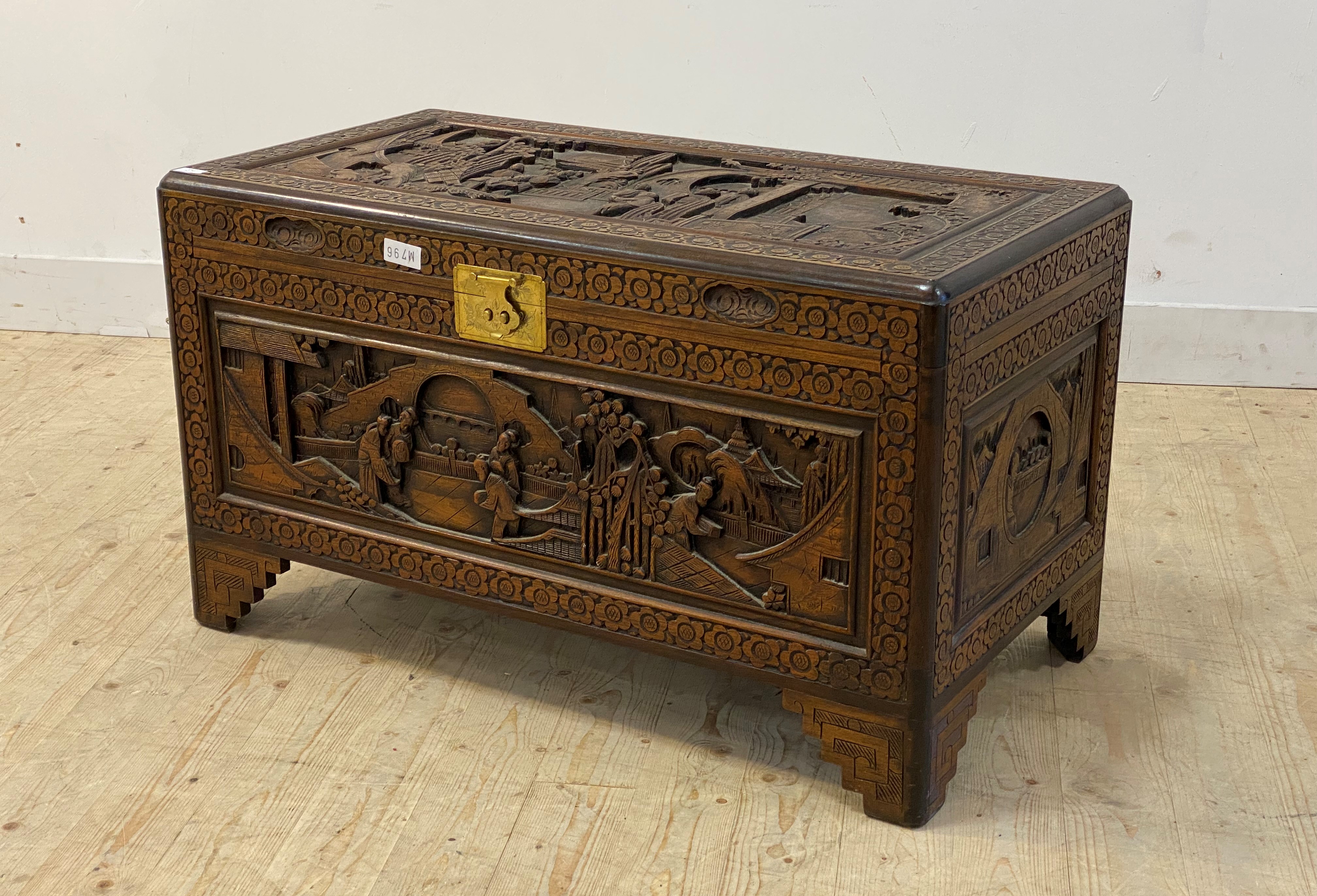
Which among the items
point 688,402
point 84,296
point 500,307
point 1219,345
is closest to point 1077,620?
point 688,402

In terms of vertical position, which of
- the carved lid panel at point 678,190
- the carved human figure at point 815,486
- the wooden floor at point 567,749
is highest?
the carved lid panel at point 678,190

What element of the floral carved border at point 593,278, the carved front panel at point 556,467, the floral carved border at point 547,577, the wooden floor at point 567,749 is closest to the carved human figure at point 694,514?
the carved front panel at point 556,467

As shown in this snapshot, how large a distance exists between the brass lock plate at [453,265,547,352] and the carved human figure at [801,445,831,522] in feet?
1.26

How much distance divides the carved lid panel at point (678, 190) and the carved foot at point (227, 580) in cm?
56

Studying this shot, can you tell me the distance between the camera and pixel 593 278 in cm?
191

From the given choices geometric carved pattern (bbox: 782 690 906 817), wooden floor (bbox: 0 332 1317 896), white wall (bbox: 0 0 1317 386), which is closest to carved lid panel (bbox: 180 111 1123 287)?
geometric carved pattern (bbox: 782 690 906 817)

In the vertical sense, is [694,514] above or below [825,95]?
below

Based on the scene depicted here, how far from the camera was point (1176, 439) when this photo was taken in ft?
10.3

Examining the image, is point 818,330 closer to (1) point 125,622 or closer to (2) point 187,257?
(2) point 187,257

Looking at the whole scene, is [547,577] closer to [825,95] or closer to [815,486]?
[815,486]

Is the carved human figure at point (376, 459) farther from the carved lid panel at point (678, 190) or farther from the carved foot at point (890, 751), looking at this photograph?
the carved foot at point (890, 751)

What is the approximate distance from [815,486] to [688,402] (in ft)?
0.62

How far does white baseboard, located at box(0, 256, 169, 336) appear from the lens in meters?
3.77

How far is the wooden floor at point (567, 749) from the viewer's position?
1.82m
